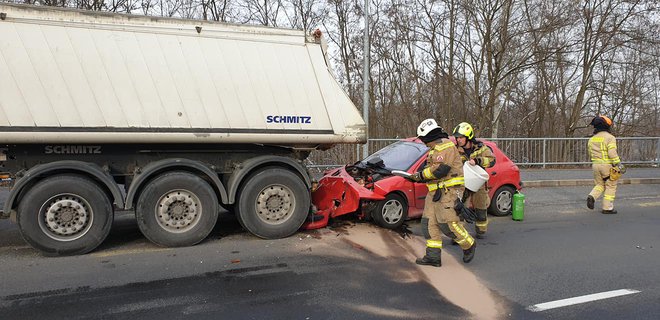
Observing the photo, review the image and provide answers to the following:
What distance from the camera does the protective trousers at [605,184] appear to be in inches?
335

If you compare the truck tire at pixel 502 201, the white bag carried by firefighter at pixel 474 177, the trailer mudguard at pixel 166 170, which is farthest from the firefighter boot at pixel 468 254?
the trailer mudguard at pixel 166 170

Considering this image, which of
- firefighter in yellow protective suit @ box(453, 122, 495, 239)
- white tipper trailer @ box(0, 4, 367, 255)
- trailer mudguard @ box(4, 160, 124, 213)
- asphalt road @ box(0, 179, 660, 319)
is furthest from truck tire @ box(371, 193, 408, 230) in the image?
trailer mudguard @ box(4, 160, 124, 213)

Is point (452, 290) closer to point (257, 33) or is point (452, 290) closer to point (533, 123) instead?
point (257, 33)

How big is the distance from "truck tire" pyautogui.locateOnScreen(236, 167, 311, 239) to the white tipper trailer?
0.6 inches

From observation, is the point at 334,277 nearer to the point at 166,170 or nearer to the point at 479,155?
the point at 166,170

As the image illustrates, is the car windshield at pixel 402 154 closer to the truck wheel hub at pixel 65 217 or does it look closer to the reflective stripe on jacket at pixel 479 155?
the reflective stripe on jacket at pixel 479 155

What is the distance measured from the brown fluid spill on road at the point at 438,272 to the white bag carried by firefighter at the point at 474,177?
824 millimetres

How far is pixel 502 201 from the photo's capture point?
25.8ft

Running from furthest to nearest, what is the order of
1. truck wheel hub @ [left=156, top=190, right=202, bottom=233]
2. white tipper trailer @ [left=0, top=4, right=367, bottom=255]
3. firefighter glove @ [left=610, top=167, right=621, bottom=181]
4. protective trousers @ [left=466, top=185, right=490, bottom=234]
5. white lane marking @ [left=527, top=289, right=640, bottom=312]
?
firefighter glove @ [left=610, top=167, right=621, bottom=181], protective trousers @ [left=466, top=185, right=490, bottom=234], truck wheel hub @ [left=156, top=190, right=202, bottom=233], white tipper trailer @ [left=0, top=4, right=367, bottom=255], white lane marking @ [left=527, top=289, right=640, bottom=312]

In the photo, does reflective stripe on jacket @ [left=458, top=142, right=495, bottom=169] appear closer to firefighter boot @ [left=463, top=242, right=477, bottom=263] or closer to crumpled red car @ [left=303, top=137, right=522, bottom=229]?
crumpled red car @ [left=303, top=137, right=522, bottom=229]

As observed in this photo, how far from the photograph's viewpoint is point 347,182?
6672 mm

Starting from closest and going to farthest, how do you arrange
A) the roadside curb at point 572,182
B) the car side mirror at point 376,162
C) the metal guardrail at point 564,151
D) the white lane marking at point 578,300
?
the white lane marking at point 578,300 < the car side mirror at point 376,162 < the roadside curb at point 572,182 < the metal guardrail at point 564,151

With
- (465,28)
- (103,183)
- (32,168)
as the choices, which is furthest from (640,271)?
(465,28)

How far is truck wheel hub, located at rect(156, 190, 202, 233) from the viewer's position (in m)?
5.61
